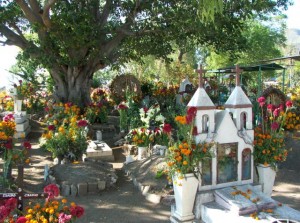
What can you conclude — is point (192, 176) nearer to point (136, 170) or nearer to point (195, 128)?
point (195, 128)

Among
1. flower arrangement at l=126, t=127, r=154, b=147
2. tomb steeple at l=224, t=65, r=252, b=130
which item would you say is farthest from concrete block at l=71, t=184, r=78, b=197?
tomb steeple at l=224, t=65, r=252, b=130

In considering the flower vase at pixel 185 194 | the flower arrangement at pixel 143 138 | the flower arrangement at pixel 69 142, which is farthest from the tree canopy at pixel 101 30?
the flower vase at pixel 185 194

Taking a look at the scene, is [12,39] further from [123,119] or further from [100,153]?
[100,153]

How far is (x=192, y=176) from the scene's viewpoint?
5023mm

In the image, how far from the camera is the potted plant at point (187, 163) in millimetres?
4984

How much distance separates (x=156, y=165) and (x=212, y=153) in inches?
116

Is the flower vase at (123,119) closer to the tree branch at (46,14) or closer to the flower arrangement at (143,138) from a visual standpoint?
the flower arrangement at (143,138)

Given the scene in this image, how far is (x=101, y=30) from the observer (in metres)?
13.5

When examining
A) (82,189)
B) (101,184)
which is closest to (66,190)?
(82,189)

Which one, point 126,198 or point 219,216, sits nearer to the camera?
point 219,216

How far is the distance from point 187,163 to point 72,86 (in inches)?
454

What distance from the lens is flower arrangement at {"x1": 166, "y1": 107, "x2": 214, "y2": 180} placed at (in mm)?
4957

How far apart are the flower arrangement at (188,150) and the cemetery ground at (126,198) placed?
1.31 meters

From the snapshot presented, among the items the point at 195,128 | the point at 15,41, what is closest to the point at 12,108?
the point at 15,41
